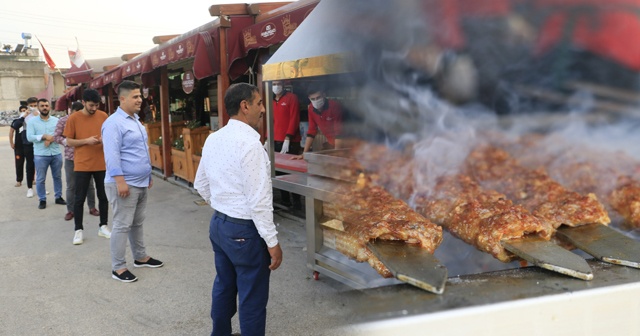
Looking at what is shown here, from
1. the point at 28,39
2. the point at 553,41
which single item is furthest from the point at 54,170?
the point at 28,39

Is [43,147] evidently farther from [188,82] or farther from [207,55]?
[207,55]

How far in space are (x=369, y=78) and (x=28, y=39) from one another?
49692 mm

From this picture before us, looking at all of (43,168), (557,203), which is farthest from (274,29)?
(43,168)

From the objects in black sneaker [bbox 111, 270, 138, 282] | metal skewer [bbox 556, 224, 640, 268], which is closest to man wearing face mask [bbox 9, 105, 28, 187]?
black sneaker [bbox 111, 270, 138, 282]

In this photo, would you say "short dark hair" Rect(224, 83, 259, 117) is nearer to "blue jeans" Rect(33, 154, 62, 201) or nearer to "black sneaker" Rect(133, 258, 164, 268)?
"black sneaker" Rect(133, 258, 164, 268)

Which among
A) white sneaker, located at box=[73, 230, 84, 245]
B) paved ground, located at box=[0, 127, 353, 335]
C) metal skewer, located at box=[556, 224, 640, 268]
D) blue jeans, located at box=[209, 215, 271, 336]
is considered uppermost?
metal skewer, located at box=[556, 224, 640, 268]

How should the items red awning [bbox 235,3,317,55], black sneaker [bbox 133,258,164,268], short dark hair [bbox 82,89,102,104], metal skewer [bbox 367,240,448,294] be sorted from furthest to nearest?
short dark hair [bbox 82,89,102,104], red awning [bbox 235,3,317,55], black sneaker [bbox 133,258,164,268], metal skewer [bbox 367,240,448,294]

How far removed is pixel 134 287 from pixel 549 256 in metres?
3.24

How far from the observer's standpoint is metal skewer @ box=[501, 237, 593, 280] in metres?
1.46

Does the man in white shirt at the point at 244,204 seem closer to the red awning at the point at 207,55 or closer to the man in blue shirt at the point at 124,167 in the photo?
the man in blue shirt at the point at 124,167

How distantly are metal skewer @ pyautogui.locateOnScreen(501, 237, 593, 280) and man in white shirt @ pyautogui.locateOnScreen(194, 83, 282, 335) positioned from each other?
3.94 ft

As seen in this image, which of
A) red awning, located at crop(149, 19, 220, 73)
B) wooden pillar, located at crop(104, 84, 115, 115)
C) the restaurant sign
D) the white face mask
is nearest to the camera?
the white face mask

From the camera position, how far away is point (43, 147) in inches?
265

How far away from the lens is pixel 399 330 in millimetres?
1156
